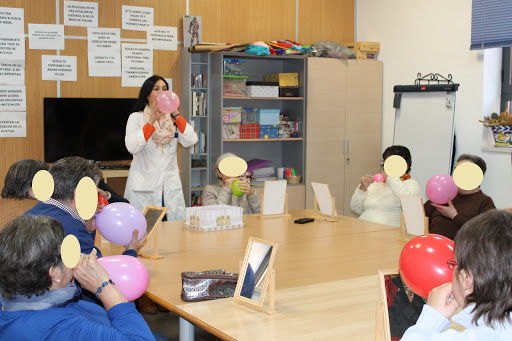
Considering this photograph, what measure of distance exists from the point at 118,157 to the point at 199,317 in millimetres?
3846

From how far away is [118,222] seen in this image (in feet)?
9.29

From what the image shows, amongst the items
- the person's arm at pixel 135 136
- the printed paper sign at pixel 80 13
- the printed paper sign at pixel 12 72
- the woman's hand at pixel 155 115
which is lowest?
the person's arm at pixel 135 136

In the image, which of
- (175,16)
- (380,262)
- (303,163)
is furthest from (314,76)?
(380,262)

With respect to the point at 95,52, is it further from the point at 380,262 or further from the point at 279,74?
the point at 380,262

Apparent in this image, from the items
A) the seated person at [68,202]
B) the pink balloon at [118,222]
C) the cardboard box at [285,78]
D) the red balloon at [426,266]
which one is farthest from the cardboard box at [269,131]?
the red balloon at [426,266]

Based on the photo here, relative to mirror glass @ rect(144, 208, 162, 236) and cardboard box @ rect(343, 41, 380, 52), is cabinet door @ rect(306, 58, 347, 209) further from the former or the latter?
mirror glass @ rect(144, 208, 162, 236)

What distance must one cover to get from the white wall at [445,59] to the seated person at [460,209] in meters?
1.69

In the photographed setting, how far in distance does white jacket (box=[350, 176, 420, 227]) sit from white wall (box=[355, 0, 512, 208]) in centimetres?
160

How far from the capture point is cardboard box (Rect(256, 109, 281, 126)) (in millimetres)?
6441

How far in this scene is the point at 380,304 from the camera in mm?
1861

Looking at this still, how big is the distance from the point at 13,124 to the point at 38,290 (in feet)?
14.0

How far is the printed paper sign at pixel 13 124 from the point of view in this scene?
559cm

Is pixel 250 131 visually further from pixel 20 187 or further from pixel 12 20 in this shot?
pixel 20 187

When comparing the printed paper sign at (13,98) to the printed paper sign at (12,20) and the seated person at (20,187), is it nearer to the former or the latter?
the printed paper sign at (12,20)
